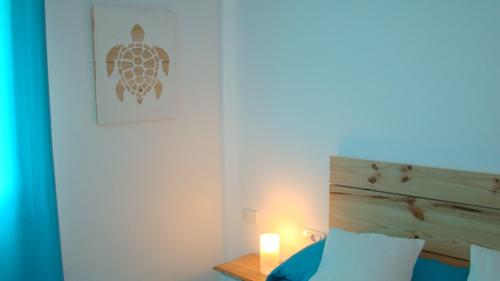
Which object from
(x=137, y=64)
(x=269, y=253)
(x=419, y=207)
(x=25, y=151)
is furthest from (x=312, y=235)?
(x=25, y=151)

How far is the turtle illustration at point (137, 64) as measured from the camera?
2957 millimetres

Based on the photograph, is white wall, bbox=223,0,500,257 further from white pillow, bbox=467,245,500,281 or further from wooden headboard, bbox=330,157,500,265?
white pillow, bbox=467,245,500,281

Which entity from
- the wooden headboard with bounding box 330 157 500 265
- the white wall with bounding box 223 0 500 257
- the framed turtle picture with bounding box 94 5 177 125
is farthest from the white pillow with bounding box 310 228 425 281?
the framed turtle picture with bounding box 94 5 177 125

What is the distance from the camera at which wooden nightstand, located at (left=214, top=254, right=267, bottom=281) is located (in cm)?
308

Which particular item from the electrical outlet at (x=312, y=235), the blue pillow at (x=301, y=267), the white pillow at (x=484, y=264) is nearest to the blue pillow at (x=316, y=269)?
the blue pillow at (x=301, y=267)

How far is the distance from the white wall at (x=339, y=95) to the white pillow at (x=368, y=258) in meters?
0.44

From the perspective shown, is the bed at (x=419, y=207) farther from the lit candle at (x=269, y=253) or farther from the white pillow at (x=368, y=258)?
the lit candle at (x=269, y=253)

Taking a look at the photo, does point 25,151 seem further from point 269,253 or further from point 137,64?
point 269,253

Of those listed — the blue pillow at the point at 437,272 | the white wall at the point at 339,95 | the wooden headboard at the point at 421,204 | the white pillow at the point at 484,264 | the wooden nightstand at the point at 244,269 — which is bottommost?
the wooden nightstand at the point at 244,269

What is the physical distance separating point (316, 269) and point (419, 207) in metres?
0.57

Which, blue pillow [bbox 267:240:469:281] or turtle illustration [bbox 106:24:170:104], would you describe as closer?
blue pillow [bbox 267:240:469:281]

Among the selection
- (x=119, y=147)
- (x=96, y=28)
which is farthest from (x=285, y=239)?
(x=96, y=28)

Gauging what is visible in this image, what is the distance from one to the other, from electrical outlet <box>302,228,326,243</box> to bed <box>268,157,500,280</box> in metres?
0.15

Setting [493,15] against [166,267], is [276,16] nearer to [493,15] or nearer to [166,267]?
[493,15]
